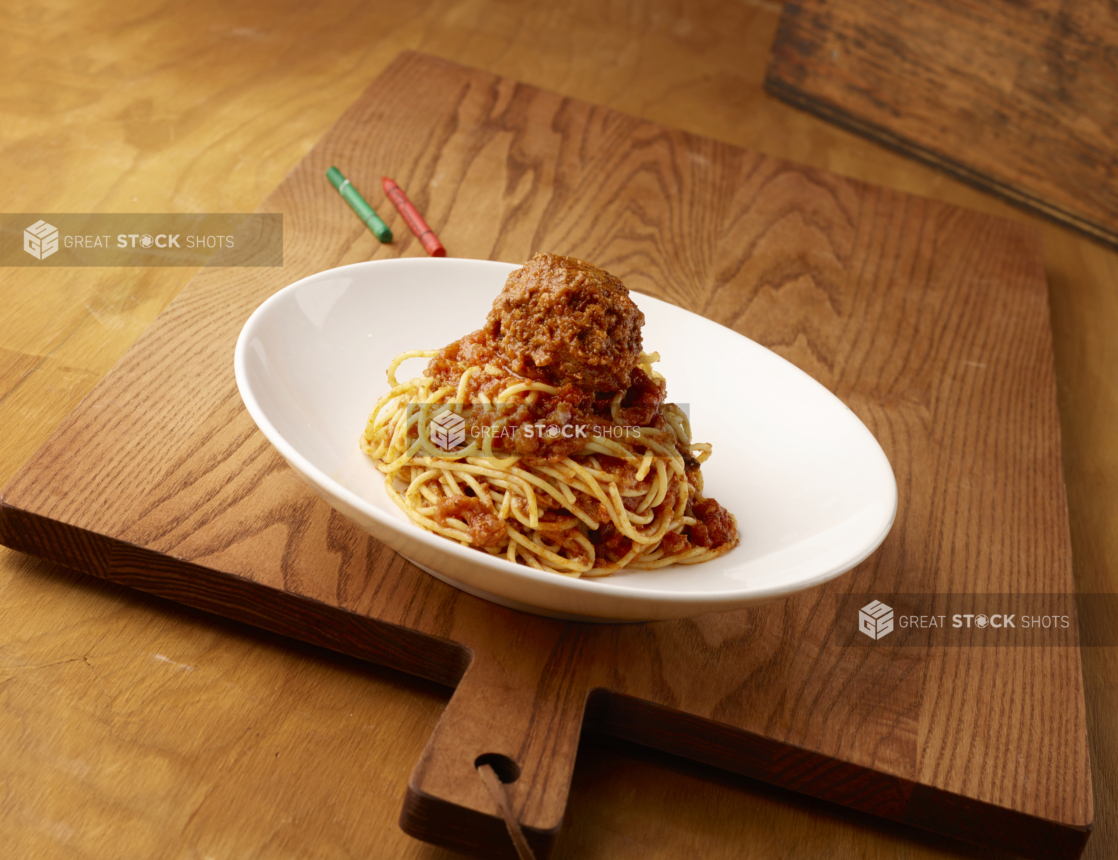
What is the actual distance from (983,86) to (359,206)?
234 cm

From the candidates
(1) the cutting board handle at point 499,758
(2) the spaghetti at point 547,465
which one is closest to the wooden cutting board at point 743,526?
(1) the cutting board handle at point 499,758

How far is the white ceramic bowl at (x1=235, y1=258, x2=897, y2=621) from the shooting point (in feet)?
4.92

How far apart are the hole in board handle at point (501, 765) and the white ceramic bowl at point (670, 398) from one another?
24 cm

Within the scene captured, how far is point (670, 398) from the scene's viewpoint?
83.7 inches

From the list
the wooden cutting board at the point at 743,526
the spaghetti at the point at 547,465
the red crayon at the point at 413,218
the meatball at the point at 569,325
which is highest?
the meatball at the point at 569,325

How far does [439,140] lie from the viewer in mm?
3072

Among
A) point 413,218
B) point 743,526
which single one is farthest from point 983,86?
point 743,526

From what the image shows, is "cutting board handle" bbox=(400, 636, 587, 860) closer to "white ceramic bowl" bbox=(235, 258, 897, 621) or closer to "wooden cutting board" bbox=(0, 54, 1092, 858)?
"wooden cutting board" bbox=(0, 54, 1092, 858)

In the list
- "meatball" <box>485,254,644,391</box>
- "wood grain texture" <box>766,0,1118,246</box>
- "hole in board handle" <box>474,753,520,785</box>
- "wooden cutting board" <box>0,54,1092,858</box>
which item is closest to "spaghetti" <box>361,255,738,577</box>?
"meatball" <box>485,254,644,391</box>

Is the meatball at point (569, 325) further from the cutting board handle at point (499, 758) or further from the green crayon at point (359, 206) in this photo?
the green crayon at point (359, 206)

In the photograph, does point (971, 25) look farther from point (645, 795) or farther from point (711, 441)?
point (645, 795)

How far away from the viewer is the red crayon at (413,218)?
2617 millimetres

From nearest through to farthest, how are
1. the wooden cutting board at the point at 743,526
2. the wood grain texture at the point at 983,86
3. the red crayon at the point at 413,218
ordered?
the wooden cutting board at the point at 743,526, the red crayon at the point at 413,218, the wood grain texture at the point at 983,86

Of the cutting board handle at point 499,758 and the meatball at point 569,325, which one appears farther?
the meatball at point 569,325
